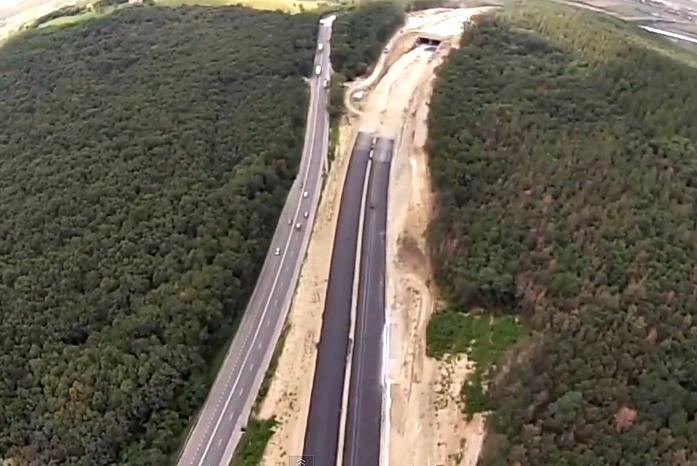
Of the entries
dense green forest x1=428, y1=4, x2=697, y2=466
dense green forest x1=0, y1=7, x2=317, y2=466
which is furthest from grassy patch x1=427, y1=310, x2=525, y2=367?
dense green forest x1=0, y1=7, x2=317, y2=466

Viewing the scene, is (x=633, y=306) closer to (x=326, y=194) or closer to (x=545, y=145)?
(x=545, y=145)

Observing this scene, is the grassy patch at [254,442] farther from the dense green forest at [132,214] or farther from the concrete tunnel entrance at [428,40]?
the concrete tunnel entrance at [428,40]

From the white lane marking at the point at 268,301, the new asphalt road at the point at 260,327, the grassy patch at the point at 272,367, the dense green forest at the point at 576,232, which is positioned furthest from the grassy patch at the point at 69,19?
the grassy patch at the point at 272,367

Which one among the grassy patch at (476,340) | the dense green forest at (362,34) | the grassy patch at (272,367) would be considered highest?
the dense green forest at (362,34)

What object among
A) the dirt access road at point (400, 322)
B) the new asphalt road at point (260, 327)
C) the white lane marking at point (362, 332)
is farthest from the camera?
the new asphalt road at point (260, 327)

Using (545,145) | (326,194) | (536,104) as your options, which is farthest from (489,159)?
(326,194)

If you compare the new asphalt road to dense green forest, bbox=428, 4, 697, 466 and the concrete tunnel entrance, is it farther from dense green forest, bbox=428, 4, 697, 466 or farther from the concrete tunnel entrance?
the concrete tunnel entrance
